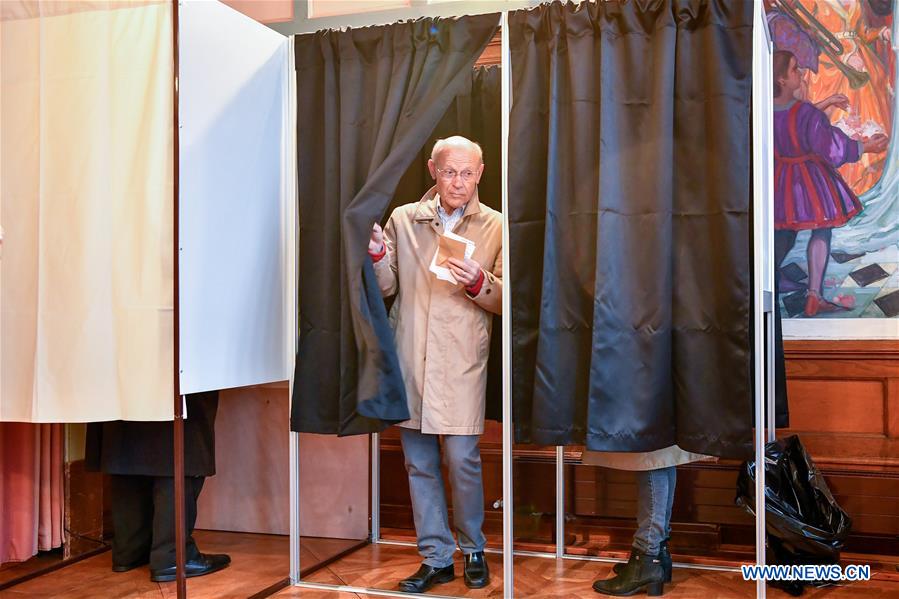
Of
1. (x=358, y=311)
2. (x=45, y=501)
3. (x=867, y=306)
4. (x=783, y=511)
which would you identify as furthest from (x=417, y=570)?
(x=867, y=306)

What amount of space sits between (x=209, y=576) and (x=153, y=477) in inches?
17.7

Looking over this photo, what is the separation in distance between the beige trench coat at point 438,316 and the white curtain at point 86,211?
83 cm

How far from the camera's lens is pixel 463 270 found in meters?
3.01

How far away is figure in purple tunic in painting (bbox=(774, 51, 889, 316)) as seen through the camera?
3.51 m

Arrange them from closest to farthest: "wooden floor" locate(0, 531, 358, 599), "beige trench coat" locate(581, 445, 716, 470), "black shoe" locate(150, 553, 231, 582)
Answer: "beige trench coat" locate(581, 445, 716, 470), "wooden floor" locate(0, 531, 358, 599), "black shoe" locate(150, 553, 231, 582)

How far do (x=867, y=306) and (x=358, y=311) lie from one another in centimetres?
205

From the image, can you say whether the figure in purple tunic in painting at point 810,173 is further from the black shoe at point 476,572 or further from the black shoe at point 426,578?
the black shoe at point 426,578

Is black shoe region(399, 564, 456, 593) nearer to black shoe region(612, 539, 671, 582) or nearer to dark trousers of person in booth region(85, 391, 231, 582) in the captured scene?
black shoe region(612, 539, 671, 582)

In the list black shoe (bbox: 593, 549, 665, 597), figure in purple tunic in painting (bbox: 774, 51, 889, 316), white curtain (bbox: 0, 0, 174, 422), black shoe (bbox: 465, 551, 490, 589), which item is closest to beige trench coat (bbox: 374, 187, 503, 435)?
black shoe (bbox: 465, 551, 490, 589)

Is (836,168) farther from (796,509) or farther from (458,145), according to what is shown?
(458,145)

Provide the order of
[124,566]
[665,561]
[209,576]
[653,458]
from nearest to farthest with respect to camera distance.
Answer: [653,458] < [665,561] < [209,576] < [124,566]

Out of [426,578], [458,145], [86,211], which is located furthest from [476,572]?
[86,211]

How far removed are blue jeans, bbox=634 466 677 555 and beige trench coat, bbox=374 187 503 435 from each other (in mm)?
624

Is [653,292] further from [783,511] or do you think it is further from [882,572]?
[882,572]
